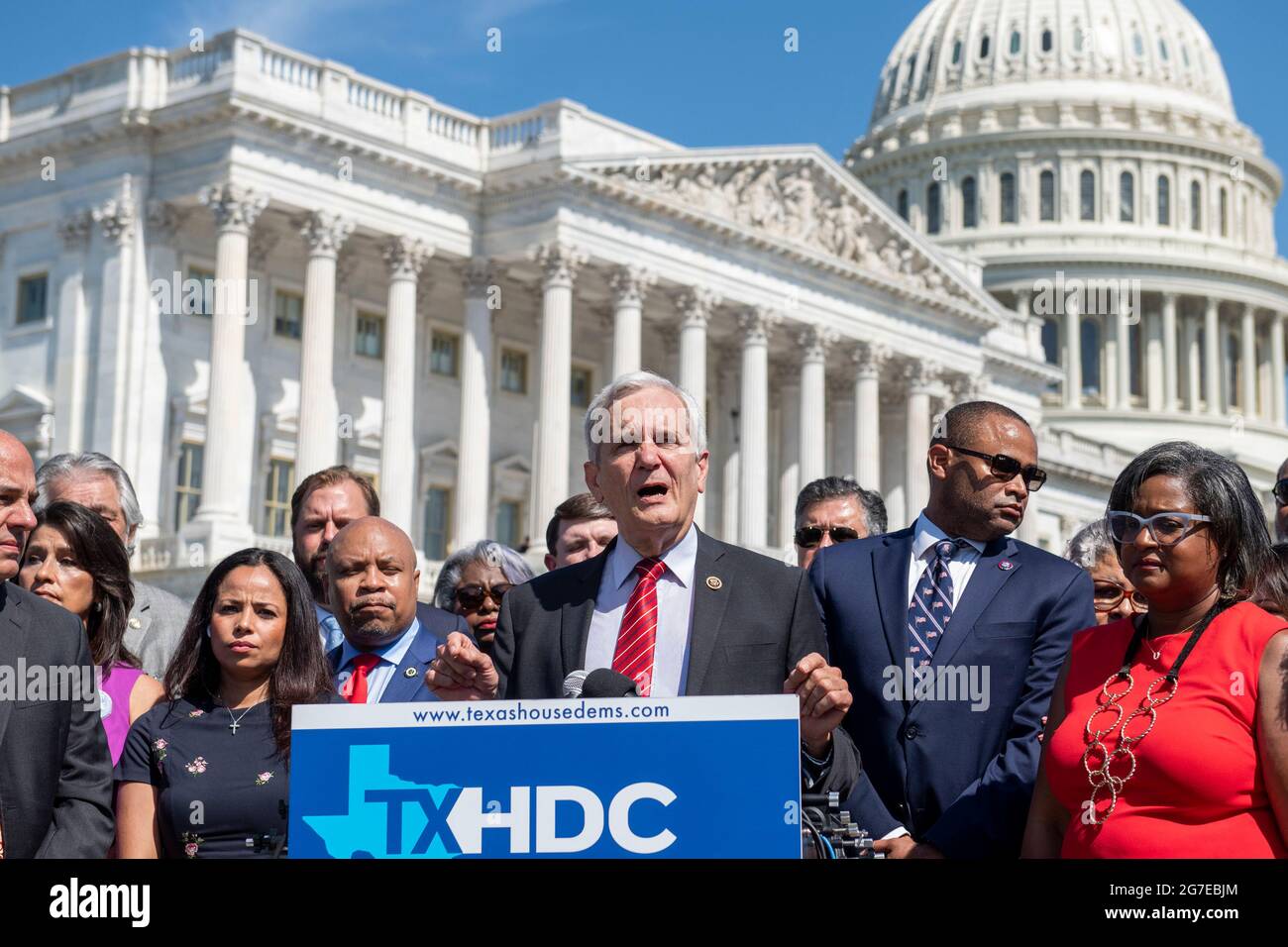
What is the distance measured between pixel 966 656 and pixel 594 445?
5.75ft

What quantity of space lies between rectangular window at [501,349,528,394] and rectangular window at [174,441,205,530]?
427 inches

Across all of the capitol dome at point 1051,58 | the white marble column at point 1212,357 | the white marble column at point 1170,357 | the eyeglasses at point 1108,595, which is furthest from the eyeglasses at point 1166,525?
the capitol dome at point 1051,58

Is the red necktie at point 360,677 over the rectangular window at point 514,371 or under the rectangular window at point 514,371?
under

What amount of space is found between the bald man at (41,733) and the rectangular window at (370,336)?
146ft

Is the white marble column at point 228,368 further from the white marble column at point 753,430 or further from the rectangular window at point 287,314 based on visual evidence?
the white marble column at point 753,430

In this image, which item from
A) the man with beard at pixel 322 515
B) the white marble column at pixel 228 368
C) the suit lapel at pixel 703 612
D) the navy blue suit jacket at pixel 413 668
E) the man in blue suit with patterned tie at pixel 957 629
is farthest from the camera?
the white marble column at pixel 228 368

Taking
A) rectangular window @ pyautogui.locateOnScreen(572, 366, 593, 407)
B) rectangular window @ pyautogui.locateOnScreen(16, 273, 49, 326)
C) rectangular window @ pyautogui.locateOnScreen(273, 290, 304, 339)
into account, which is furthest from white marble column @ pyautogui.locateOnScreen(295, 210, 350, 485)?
rectangular window @ pyautogui.locateOnScreen(572, 366, 593, 407)

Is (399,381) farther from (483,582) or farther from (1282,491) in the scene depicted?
(1282,491)

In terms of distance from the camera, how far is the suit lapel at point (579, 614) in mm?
6918

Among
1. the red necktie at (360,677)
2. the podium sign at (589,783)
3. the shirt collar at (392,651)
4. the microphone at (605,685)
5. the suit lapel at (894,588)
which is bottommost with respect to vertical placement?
the podium sign at (589,783)

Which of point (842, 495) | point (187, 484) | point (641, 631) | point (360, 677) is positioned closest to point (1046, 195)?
point (187, 484)

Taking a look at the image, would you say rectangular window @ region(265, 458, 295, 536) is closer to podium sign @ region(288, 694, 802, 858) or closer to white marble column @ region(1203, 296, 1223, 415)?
podium sign @ region(288, 694, 802, 858)

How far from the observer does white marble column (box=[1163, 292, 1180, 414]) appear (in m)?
104

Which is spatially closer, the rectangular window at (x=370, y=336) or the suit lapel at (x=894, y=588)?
the suit lapel at (x=894, y=588)
